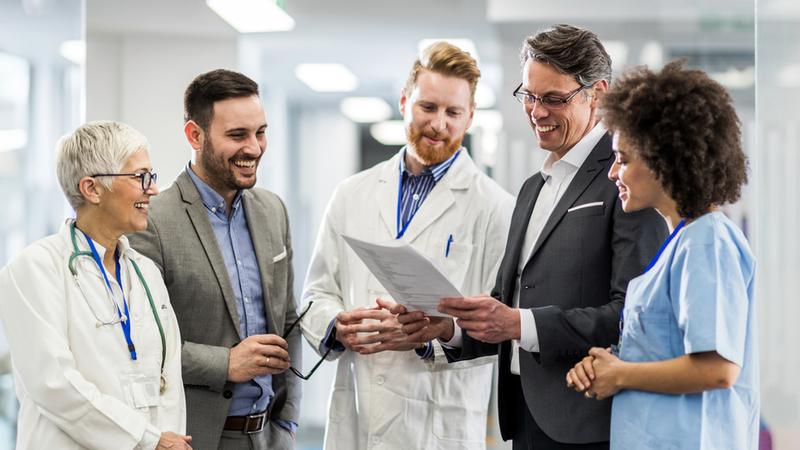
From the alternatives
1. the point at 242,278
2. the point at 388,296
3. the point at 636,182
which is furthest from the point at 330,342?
the point at 636,182

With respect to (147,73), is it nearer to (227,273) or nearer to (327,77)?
(327,77)

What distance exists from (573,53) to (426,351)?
1019 millimetres

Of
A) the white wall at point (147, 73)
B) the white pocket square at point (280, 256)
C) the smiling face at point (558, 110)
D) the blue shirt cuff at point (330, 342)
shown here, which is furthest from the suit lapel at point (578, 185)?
the white wall at point (147, 73)

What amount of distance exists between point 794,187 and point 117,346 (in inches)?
111

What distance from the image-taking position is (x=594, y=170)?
7.52 feet

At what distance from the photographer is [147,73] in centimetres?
568

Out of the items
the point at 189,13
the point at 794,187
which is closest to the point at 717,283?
the point at 794,187

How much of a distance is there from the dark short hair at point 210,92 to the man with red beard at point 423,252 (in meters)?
0.53

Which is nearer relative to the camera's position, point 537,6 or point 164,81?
point 537,6

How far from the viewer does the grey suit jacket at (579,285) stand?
2127mm

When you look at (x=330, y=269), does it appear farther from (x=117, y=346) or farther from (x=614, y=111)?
(x=614, y=111)

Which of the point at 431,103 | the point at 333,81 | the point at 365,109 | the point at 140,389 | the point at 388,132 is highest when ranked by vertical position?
the point at 333,81

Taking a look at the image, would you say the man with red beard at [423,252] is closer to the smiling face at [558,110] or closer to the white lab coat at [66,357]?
the smiling face at [558,110]

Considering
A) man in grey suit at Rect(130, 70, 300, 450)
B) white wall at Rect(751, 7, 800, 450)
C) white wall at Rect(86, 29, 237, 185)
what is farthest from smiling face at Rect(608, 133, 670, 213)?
white wall at Rect(86, 29, 237, 185)
